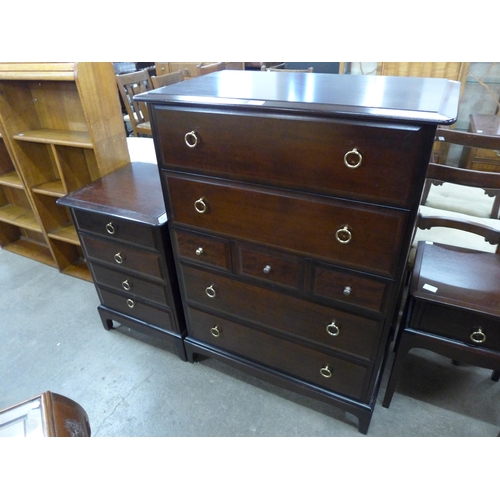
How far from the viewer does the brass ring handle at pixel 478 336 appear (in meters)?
1.13

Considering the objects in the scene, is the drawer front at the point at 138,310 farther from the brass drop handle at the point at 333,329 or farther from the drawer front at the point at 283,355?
the brass drop handle at the point at 333,329

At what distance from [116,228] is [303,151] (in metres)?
0.87

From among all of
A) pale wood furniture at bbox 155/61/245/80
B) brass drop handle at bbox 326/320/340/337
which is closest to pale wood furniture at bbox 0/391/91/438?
brass drop handle at bbox 326/320/340/337

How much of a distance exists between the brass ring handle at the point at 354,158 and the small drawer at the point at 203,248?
0.49 metres

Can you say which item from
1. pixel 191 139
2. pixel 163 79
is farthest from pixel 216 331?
pixel 163 79

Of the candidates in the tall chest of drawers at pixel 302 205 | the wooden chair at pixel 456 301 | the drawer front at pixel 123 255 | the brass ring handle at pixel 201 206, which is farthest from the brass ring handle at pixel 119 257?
the wooden chair at pixel 456 301

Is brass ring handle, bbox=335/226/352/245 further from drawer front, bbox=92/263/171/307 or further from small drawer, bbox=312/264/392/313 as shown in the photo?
drawer front, bbox=92/263/171/307

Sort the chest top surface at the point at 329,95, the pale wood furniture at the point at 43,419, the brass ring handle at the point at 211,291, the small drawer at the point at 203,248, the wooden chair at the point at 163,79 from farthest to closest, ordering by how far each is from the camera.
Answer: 1. the wooden chair at the point at 163,79
2. the brass ring handle at the point at 211,291
3. the small drawer at the point at 203,248
4. the chest top surface at the point at 329,95
5. the pale wood furniture at the point at 43,419

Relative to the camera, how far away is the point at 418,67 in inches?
118

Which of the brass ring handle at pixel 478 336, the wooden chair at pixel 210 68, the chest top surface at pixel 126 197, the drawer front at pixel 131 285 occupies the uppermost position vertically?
the wooden chair at pixel 210 68

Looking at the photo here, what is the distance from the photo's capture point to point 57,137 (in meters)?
1.81

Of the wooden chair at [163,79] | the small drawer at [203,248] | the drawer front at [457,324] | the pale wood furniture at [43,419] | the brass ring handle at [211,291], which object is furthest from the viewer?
the wooden chair at [163,79]

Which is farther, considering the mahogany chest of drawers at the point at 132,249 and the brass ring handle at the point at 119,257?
the brass ring handle at the point at 119,257

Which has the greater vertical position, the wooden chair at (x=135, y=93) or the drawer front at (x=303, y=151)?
the drawer front at (x=303, y=151)
